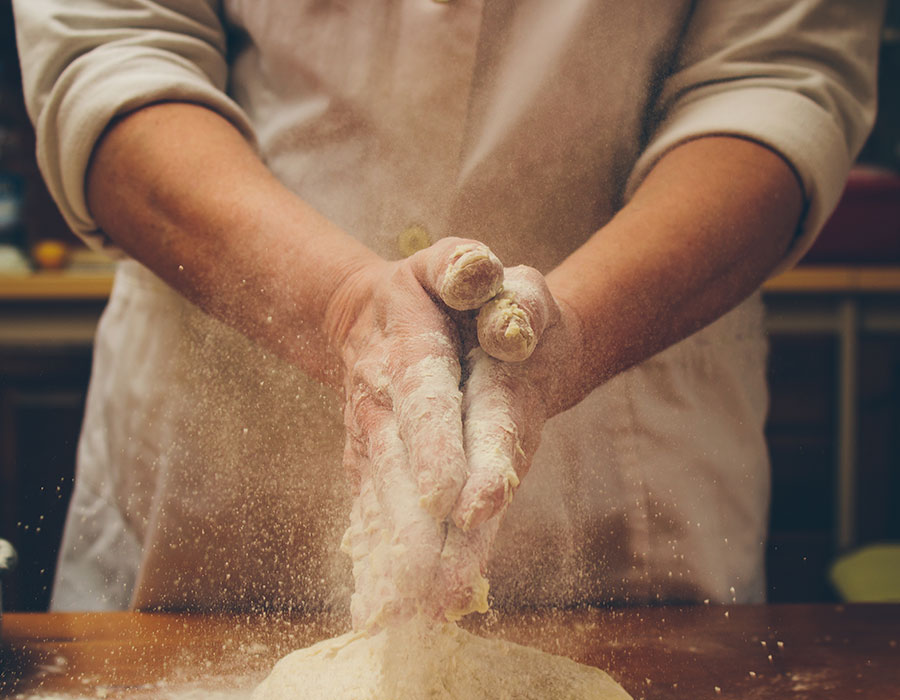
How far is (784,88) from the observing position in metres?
0.71

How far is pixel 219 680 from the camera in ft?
1.77

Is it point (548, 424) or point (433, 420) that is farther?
point (548, 424)

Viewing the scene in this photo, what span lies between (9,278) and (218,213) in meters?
0.99

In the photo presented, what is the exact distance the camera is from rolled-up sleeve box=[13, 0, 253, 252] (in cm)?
68

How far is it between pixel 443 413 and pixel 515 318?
0.06m

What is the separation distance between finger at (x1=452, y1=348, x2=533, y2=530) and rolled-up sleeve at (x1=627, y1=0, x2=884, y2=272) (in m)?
0.26

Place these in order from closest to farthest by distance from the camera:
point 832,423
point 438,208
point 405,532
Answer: point 405,532
point 438,208
point 832,423

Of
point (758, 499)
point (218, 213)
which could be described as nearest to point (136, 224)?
point (218, 213)

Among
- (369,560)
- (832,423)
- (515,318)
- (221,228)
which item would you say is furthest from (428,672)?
(832,423)

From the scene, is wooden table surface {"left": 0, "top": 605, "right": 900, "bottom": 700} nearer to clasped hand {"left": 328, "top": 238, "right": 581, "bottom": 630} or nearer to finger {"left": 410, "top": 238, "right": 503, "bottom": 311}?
clasped hand {"left": 328, "top": 238, "right": 581, "bottom": 630}

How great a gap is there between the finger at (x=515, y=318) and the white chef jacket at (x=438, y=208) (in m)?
0.06

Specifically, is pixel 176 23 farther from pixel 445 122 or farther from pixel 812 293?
pixel 812 293

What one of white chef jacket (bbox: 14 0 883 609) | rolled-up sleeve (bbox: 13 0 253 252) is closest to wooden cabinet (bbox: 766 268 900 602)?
white chef jacket (bbox: 14 0 883 609)

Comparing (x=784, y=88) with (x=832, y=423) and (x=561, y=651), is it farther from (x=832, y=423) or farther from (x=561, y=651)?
(x=832, y=423)
